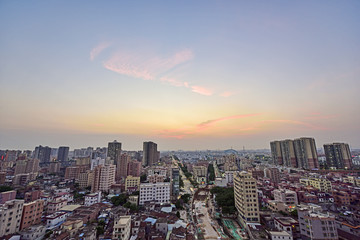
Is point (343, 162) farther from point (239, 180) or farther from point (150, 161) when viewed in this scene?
point (150, 161)

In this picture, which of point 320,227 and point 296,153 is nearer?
point 320,227

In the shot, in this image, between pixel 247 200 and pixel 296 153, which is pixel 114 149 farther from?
pixel 296 153

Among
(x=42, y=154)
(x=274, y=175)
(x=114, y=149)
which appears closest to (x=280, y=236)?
(x=274, y=175)

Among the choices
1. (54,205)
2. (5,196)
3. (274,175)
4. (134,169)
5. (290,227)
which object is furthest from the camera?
(134,169)

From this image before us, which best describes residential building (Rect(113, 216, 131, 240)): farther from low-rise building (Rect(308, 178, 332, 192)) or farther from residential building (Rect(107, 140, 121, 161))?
residential building (Rect(107, 140, 121, 161))

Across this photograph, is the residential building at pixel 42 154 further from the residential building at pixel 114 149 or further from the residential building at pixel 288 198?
the residential building at pixel 288 198

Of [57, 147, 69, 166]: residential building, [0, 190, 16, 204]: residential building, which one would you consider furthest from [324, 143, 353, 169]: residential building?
[57, 147, 69, 166]: residential building

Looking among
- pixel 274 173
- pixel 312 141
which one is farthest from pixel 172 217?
pixel 312 141
